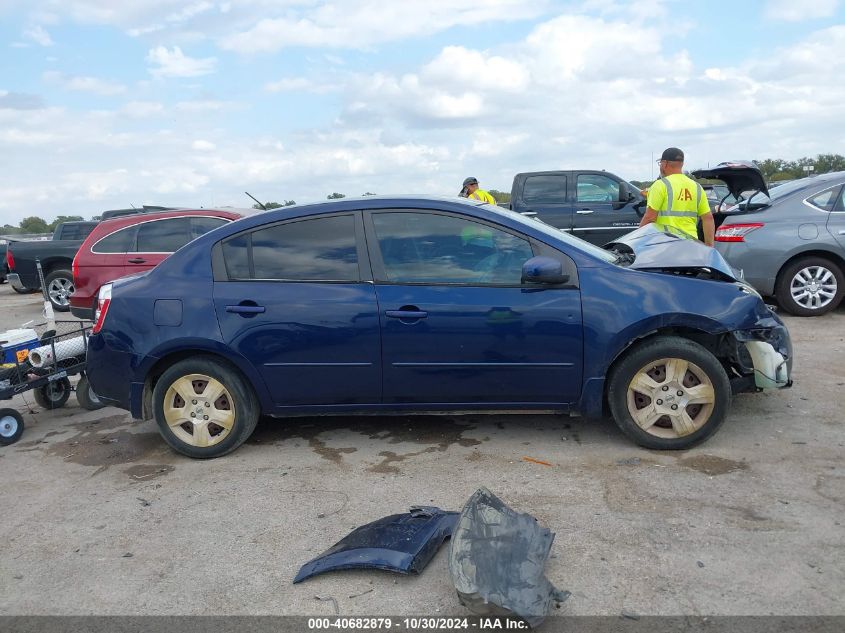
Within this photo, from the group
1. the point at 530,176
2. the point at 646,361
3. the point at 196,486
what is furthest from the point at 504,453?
the point at 530,176

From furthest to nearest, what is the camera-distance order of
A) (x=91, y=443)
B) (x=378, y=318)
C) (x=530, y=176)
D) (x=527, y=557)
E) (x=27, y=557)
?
1. (x=530, y=176)
2. (x=91, y=443)
3. (x=378, y=318)
4. (x=27, y=557)
5. (x=527, y=557)

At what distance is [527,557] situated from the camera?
2904mm

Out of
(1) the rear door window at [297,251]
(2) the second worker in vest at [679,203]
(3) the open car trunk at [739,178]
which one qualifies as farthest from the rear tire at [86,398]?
(3) the open car trunk at [739,178]

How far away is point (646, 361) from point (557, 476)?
0.90m

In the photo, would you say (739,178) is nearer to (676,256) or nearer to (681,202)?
(681,202)

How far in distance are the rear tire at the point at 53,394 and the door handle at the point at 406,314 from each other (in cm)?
340

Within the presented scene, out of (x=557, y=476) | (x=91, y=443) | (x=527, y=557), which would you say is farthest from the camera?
(x=91, y=443)

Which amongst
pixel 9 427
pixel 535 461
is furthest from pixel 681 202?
pixel 9 427

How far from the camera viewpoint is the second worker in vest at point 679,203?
644cm

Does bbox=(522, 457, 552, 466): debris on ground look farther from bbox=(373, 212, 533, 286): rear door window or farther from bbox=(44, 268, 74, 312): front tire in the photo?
bbox=(44, 268, 74, 312): front tire

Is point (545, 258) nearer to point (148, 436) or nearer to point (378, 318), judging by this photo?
point (378, 318)

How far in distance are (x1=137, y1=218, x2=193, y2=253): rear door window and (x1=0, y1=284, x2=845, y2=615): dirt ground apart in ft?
14.4

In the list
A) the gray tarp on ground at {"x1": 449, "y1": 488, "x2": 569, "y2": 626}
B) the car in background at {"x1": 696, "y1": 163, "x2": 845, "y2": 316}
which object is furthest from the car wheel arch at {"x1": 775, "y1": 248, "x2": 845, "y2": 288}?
the gray tarp on ground at {"x1": 449, "y1": 488, "x2": 569, "y2": 626}

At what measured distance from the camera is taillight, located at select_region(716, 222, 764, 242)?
316 inches
